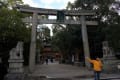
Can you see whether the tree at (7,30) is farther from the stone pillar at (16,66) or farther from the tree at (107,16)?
the tree at (107,16)

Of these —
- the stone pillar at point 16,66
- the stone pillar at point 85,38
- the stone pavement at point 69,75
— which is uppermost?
the stone pillar at point 85,38

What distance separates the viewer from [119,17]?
30.2m

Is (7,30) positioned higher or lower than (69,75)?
higher

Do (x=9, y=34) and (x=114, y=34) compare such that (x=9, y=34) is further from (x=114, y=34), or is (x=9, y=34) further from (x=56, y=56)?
(x=56, y=56)

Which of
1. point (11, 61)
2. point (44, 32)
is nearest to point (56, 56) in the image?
point (44, 32)

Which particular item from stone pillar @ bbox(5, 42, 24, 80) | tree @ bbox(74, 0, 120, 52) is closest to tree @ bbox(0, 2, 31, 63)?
stone pillar @ bbox(5, 42, 24, 80)

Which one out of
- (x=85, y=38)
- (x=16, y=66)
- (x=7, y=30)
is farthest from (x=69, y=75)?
(x=85, y=38)

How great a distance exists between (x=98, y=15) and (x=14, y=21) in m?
14.2

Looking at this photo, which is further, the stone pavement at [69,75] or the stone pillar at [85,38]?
the stone pillar at [85,38]

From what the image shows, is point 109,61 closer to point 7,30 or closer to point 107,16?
Result: point 107,16

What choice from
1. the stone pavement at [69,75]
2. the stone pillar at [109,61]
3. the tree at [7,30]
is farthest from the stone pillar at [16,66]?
the stone pillar at [109,61]

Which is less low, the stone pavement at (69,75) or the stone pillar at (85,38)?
the stone pillar at (85,38)

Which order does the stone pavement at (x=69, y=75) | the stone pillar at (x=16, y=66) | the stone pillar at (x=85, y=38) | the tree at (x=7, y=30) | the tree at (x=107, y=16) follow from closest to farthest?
the stone pillar at (x=16, y=66) → the stone pavement at (x=69, y=75) → the tree at (x=7, y=30) → the tree at (x=107, y=16) → the stone pillar at (x=85, y=38)

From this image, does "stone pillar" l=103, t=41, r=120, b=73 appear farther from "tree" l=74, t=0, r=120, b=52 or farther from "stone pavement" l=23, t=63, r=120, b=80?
"tree" l=74, t=0, r=120, b=52
